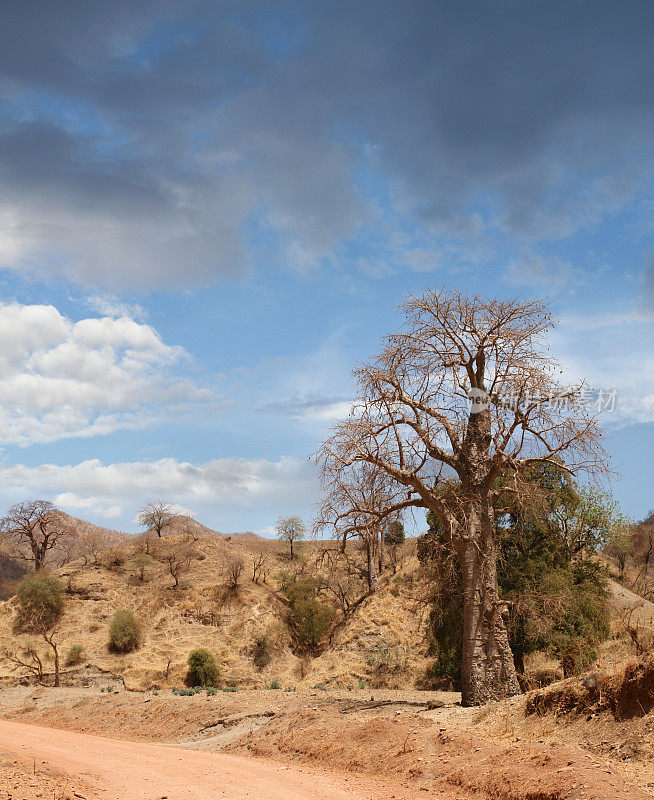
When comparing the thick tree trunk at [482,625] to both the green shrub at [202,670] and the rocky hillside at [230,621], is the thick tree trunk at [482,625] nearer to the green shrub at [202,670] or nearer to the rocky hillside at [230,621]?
the rocky hillside at [230,621]

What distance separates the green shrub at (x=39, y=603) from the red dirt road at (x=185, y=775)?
27.9m

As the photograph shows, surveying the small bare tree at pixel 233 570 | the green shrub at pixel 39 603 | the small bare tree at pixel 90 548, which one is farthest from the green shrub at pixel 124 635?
the small bare tree at pixel 90 548

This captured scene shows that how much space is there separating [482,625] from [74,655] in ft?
92.9

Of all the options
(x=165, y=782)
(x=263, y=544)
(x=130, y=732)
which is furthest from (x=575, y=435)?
(x=263, y=544)

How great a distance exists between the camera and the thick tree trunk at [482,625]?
1470 centimetres

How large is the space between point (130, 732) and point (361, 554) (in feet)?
109

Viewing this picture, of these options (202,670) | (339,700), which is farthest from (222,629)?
(339,700)

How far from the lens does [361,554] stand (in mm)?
50125

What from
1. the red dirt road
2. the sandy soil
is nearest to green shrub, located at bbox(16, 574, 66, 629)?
the sandy soil

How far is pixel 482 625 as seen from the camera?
1509 cm

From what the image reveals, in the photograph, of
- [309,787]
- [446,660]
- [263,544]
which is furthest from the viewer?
[263,544]

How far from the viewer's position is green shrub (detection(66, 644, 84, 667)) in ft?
116

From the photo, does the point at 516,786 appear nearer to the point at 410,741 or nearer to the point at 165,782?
the point at 410,741

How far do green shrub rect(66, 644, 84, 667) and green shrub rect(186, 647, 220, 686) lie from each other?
666 centimetres
